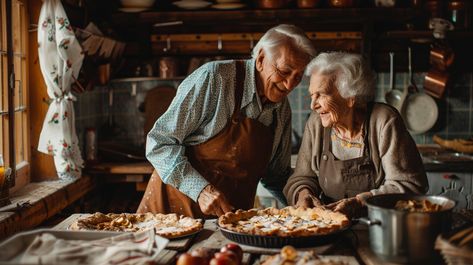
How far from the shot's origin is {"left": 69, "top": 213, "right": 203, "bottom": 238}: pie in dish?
2221mm

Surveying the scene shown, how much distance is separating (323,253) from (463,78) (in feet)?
12.1

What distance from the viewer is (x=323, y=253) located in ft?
6.76

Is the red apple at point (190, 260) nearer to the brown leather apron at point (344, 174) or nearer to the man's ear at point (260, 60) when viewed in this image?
the brown leather apron at point (344, 174)

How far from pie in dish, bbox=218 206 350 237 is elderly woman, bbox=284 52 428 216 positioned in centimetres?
22

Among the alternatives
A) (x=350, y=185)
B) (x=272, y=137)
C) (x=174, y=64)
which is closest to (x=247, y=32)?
(x=174, y=64)

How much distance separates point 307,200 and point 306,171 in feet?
0.84

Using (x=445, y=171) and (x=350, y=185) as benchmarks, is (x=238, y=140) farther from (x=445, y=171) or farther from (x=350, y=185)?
(x=445, y=171)

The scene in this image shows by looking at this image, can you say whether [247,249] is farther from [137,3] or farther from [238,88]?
[137,3]

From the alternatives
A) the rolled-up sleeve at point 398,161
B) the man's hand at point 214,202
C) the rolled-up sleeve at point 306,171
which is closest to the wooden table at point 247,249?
the man's hand at point 214,202

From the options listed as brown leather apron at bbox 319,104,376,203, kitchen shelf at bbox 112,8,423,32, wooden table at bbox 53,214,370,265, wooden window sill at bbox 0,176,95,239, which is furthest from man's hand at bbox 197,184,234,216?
kitchen shelf at bbox 112,8,423,32

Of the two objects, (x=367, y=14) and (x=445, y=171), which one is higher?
Result: (x=367, y=14)

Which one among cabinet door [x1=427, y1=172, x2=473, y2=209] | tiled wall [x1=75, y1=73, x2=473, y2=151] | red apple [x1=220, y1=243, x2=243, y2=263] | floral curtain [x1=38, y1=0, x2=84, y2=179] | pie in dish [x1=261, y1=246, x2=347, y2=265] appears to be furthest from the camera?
tiled wall [x1=75, y1=73, x2=473, y2=151]

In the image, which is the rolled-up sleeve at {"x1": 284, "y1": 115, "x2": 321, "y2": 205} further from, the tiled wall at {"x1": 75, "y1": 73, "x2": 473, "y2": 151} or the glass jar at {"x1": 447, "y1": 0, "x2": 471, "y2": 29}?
the glass jar at {"x1": 447, "y1": 0, "x2": 471, "y2": 29}

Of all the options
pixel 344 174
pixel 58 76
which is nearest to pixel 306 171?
pixel 344 174
